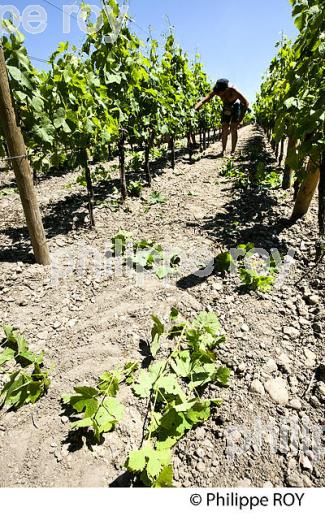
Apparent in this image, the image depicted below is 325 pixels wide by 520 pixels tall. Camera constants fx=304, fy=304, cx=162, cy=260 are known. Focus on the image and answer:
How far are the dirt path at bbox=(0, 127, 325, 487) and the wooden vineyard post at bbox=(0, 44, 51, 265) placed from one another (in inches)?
12.0

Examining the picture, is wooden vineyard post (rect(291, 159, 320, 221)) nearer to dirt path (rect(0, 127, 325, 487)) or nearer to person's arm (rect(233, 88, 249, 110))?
dirt path (rect(0, 127, 325, 487))

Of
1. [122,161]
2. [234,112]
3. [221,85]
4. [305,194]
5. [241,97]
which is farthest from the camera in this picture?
[234,112]

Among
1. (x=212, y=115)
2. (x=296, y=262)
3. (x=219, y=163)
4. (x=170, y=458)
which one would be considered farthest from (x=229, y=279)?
(x=212, y=115)

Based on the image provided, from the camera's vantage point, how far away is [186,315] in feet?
9.87

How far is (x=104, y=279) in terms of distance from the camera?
3684 millimetres

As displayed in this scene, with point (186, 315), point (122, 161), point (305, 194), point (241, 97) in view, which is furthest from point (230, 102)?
point (186, 315)

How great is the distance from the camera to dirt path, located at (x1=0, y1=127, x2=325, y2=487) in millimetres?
1853

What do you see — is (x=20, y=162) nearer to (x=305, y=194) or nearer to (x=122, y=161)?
(x=122, y=161)

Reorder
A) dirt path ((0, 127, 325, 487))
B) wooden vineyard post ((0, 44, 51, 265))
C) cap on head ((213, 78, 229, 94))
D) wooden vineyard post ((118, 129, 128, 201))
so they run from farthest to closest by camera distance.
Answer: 1. cap on head ((213, 78, 229, 94))
2. wooden vineyard post ((118, 129, 128, 201))
3. wooden vineyard post ((0, 44, 51, 265))
4. dirt path ((0, 127, 325, 487))

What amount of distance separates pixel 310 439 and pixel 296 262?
2162mm

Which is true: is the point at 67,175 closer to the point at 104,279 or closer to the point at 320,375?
the point at 104,279

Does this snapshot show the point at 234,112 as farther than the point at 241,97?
Yes

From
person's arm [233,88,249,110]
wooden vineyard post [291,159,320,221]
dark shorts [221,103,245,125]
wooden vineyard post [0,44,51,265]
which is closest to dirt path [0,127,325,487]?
wooden vineyard post [291,159,320,221]

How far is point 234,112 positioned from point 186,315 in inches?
294
